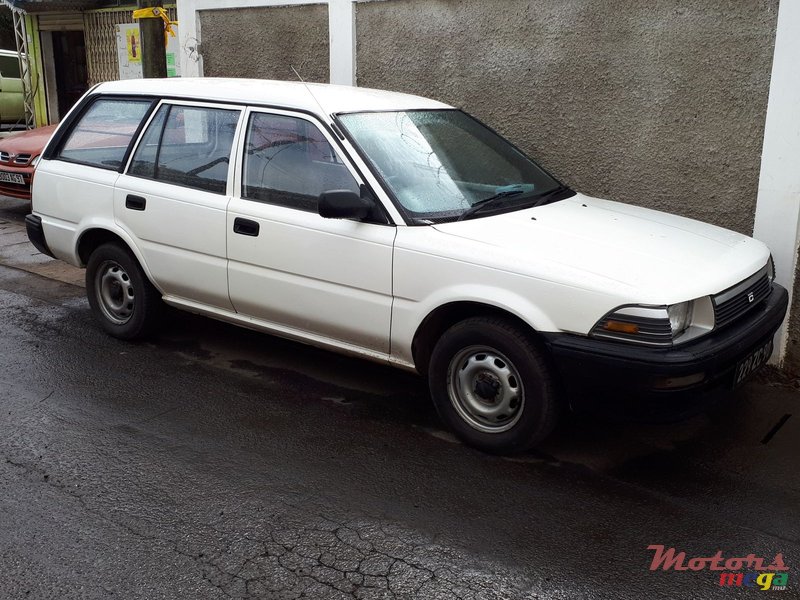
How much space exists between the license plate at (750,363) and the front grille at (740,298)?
0.21 m

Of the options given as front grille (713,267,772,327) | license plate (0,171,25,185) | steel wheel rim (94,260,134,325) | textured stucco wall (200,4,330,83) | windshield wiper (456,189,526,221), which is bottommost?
steel wheel rim (94,260,134,325)

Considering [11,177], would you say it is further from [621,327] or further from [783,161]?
[621,327]

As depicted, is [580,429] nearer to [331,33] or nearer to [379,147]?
[379,147]

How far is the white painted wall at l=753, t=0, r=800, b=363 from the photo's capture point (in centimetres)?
567

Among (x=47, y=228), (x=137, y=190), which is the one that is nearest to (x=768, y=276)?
(x=137, y=190)

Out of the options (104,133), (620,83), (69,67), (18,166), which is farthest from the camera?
(69,67)

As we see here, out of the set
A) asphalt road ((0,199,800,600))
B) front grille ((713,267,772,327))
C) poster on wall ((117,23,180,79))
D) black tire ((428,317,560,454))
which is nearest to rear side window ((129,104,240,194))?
asphalt road ((0,199,800,600))

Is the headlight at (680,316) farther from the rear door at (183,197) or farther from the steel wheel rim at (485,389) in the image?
the rear door at (183,197)

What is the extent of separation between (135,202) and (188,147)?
51cm

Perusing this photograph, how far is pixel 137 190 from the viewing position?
573 centimetres

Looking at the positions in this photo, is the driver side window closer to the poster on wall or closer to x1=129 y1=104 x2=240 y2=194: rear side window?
x1=129 y1=104 x2=240 y2=194: rear side window

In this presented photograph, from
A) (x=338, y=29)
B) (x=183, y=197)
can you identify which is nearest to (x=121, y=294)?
(x=183, y=197)

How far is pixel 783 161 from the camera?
575 centimetres

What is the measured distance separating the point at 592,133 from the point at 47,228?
13.5ft
